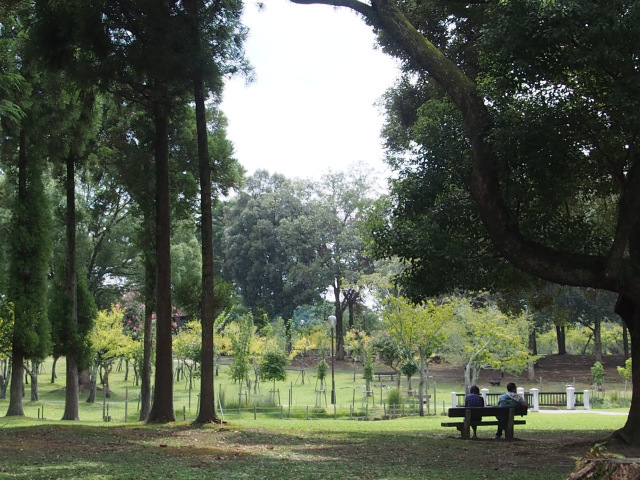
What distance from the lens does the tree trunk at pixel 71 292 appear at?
21906mm

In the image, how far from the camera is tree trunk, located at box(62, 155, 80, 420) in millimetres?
21906

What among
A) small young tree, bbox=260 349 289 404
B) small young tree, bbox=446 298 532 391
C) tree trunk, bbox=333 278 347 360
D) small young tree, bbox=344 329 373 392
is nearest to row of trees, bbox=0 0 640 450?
small young tree, bbox=446 298 532 391

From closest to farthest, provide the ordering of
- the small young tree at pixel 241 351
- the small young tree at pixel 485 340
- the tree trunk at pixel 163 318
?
the tree trunk at pixel 163 318 < the small young tree at pixel 485 340 < the small young tree at pixel 241 351

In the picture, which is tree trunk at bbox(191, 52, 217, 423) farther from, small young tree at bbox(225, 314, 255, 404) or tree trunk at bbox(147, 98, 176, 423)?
small young tree at bbox(225, 314, 255, 404)

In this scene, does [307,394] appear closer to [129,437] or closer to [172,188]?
[172,188]

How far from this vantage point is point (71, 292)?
880 inches

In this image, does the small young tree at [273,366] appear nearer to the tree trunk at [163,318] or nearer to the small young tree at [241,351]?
the small young tree at [241,351]

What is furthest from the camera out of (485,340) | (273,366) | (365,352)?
(365,352)

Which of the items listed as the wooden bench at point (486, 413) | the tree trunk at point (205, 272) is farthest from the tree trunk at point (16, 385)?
the wooden bench at point (486, 413)

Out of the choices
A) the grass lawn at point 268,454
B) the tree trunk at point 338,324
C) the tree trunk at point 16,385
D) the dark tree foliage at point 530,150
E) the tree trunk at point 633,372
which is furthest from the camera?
the tree trunk at point 338,324

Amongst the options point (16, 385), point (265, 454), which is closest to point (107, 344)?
point (16, 385)

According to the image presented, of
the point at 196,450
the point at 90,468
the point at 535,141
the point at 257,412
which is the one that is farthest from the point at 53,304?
the point at 535,141

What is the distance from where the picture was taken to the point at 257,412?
24875 millimetres

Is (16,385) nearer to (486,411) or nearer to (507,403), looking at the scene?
(486,411)
